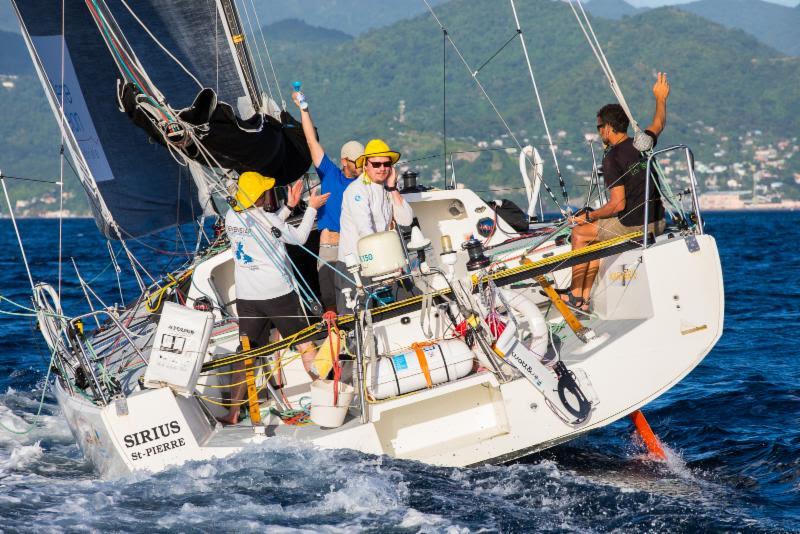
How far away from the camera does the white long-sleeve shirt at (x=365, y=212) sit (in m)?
5.96

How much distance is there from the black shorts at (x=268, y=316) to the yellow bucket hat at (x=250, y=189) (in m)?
0.57

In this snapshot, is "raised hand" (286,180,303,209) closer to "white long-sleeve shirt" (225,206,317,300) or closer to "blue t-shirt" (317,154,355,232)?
"blue t-shirt" (317,154,355,232)

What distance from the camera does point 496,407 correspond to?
5648mm

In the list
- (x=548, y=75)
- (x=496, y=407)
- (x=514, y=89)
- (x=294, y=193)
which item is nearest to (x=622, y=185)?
(x=496, y=407)

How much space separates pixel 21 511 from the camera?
16.2 feet

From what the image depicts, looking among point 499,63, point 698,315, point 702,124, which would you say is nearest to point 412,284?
point 698,315

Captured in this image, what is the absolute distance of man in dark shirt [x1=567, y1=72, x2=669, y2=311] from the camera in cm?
660

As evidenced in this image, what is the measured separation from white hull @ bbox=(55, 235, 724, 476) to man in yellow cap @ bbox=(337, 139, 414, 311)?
62cm

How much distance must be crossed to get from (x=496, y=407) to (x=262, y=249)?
1603 millimetres

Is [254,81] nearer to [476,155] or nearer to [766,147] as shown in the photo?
[476,155]

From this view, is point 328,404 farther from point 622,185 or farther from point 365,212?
point 622,185

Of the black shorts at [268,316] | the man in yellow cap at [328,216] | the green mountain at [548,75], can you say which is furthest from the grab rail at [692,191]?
the green mountain at [548,75]

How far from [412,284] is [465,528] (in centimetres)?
234

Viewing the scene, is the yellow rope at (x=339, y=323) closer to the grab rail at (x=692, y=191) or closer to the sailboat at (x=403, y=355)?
the sailboat at (x=403, y=355)
